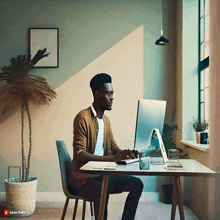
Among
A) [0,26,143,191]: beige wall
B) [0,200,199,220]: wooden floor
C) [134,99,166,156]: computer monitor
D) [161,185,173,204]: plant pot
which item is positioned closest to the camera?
[134,99,166,156]: computer monitor

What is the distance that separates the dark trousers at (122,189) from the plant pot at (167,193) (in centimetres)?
158

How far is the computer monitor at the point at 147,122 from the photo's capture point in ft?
6.45

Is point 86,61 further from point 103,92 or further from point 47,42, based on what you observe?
point 103,92

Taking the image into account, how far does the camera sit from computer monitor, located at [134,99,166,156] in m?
1.97

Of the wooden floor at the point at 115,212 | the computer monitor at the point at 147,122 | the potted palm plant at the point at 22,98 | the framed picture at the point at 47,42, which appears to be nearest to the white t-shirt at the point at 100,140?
the computer monitor at the point at 147,122

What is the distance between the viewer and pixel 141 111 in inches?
76.9

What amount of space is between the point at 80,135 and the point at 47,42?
7.45 feet

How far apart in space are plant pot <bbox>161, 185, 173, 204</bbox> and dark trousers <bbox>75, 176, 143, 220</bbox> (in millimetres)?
1577

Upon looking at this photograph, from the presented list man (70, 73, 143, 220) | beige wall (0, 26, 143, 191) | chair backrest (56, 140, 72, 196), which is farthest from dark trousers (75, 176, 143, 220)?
beige wall (0, 26, 143, 191)

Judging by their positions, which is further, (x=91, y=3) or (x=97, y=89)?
(x=91, y=3)

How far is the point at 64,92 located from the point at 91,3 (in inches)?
54.1

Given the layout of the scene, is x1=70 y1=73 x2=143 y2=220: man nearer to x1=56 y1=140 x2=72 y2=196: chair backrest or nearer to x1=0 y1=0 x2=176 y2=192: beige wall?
x1=56 y1=140 x2=72 y2=196: chair backrest

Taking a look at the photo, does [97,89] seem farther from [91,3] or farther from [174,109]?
[91,3]

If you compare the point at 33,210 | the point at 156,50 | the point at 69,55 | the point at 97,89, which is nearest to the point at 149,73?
the point at 156,50
